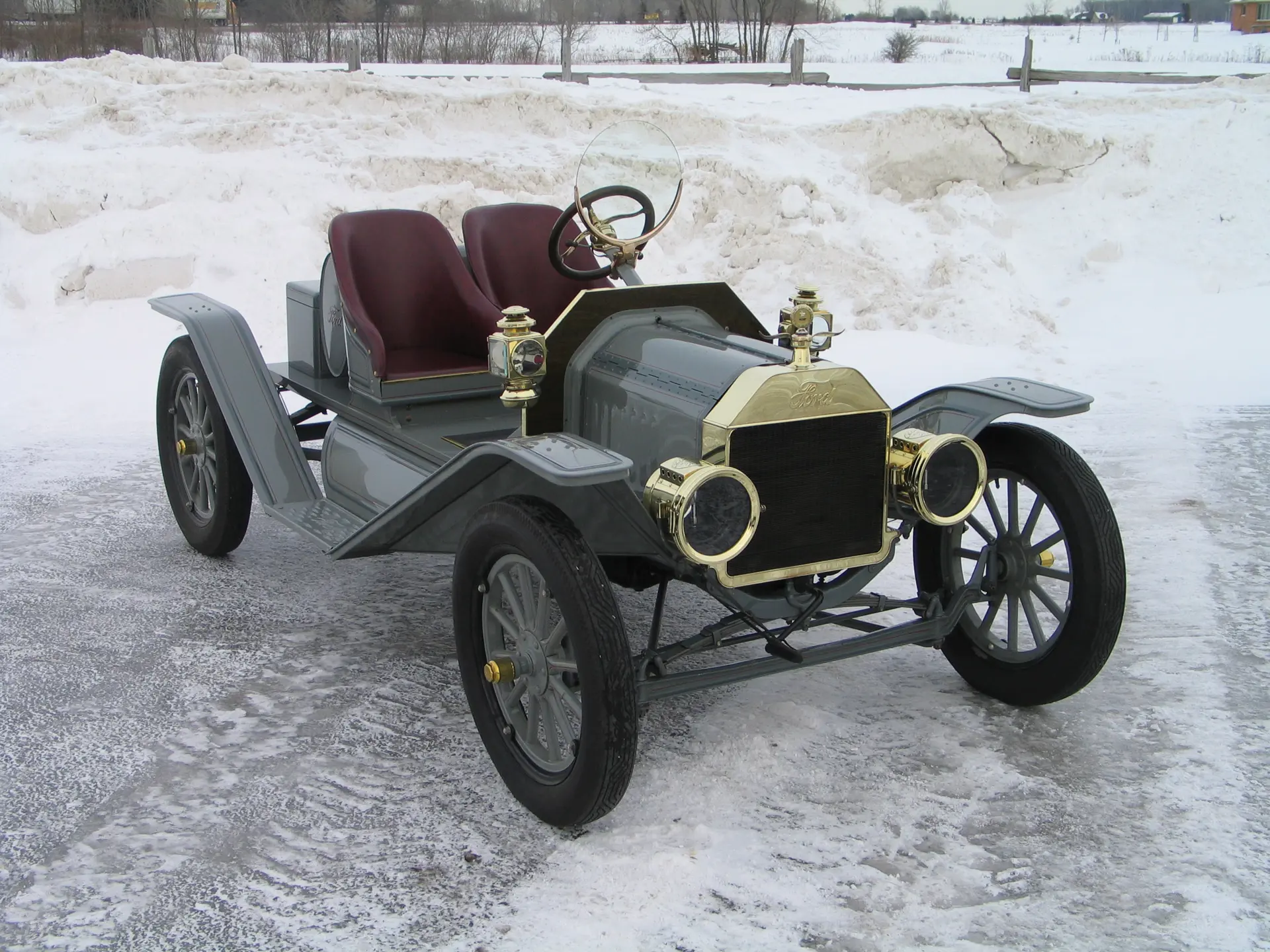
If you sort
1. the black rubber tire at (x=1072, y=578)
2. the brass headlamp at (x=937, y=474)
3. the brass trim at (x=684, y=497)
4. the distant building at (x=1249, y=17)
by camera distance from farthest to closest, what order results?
the distant building at (x=1249, y=17)
the black rubber tire at (x=1072, y=578)
the brass headlamp at (x=937, y=474)
the brass trim at (x=684, y=497)

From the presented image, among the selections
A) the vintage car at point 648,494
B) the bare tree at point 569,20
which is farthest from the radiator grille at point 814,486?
the bare tree at point 569,20

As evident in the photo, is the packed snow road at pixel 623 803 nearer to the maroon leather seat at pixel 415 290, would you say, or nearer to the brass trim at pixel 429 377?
the brass trim at pixel 429 377

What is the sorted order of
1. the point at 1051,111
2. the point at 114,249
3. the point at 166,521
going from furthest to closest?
the point at 1051,111 < the point at 114,249 < the point at 166,521

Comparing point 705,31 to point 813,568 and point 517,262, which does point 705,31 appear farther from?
point 813,568

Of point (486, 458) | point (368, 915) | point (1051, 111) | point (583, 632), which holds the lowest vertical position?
point (368, 915)

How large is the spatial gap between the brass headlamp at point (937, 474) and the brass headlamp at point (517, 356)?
1.06 metres

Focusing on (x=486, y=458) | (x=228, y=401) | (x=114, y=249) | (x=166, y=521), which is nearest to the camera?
(x=486, y=458)

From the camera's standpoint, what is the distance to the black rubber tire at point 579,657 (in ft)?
9.84

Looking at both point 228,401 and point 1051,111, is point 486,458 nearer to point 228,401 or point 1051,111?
point 228,401

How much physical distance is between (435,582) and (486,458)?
5.91 ft

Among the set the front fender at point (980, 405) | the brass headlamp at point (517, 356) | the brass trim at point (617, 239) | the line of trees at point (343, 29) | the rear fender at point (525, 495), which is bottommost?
the rear fender at point (525, 495)

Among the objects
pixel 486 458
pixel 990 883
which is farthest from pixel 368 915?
pixel 990 883

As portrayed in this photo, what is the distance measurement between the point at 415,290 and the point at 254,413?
0.82 metres

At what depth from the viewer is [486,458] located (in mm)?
3379
